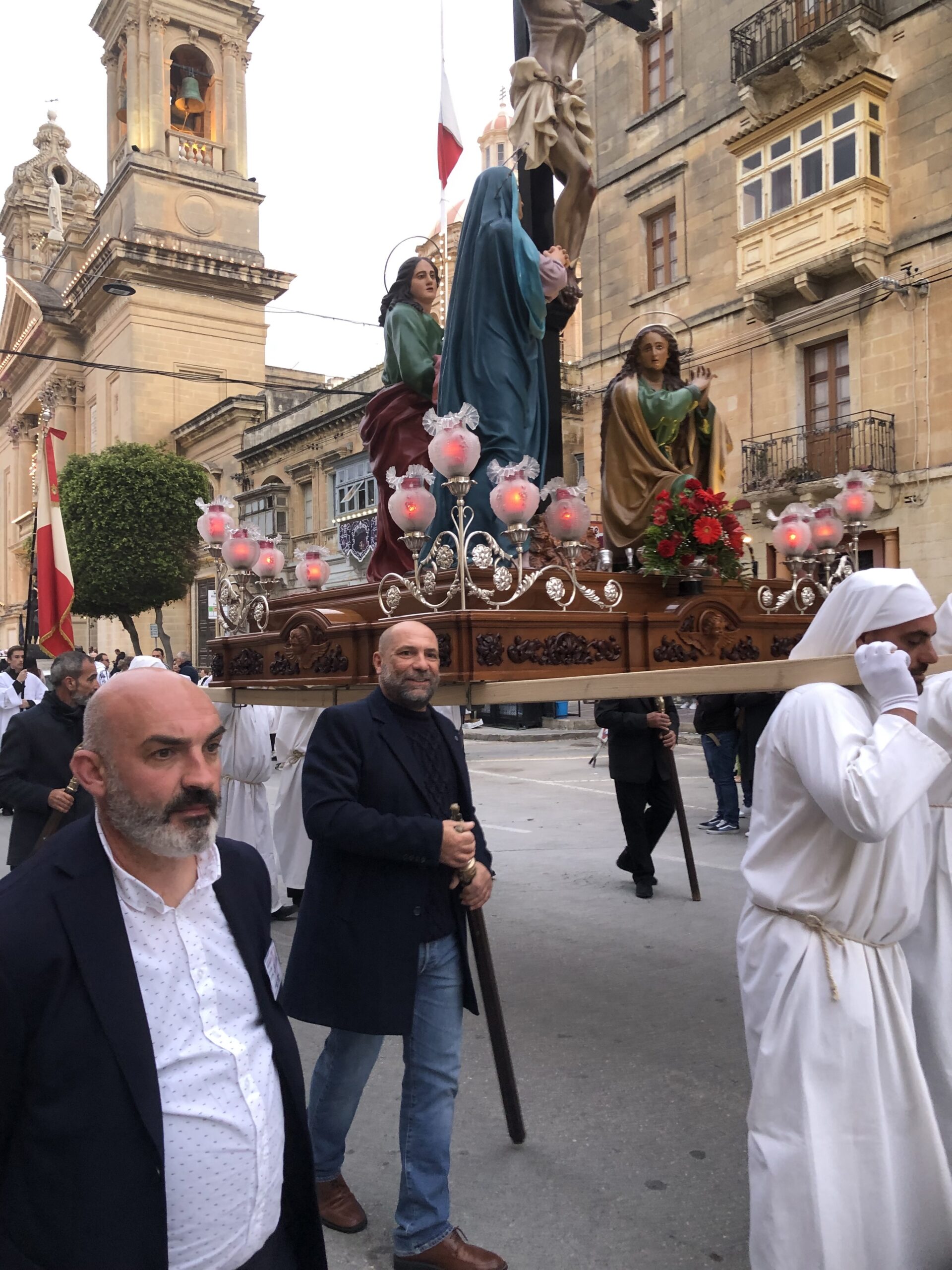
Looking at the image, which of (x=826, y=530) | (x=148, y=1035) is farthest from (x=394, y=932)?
(x=826, y=530)

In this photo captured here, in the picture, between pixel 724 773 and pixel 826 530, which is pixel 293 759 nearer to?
pixel 826 530

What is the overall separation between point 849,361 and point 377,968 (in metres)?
18.9

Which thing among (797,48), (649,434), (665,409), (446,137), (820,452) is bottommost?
(649,434)

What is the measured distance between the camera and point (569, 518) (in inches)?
182

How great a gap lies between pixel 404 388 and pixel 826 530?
246 centimetres

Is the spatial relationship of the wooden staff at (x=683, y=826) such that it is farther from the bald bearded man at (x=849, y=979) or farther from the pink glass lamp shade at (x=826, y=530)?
the bald bearded man at (x=849, y=979)

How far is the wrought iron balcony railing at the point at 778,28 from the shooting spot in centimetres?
1923

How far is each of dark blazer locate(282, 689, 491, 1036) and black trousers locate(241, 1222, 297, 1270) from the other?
0.93 m

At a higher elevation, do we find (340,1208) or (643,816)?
(643,816)

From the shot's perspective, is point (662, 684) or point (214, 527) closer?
point (662, 684)

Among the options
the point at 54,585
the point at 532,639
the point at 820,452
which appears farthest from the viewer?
the point at 820,452

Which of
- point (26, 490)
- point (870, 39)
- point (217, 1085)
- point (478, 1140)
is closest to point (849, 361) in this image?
point (870, 39)

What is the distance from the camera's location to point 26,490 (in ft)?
187

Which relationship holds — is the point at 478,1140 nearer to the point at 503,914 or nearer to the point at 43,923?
the point at 43,923
